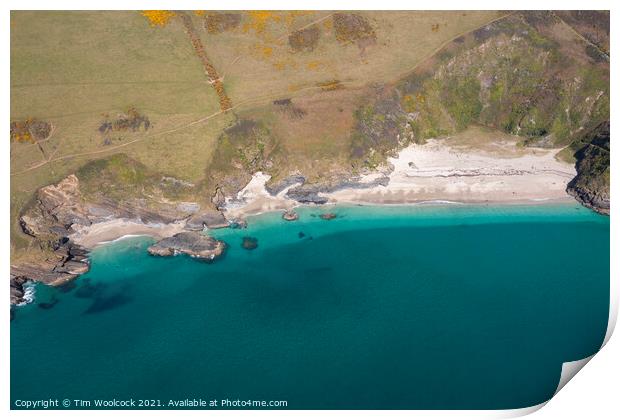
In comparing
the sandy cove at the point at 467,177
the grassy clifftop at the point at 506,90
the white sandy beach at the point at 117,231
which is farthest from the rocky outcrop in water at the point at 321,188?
the white sandy beach at the point at 117,231

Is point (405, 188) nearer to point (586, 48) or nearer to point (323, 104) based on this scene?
point (323, 104)

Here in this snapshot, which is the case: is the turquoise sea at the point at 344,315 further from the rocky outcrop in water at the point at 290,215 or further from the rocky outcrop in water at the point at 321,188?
the rocky outcrop in water at the point at 321,188

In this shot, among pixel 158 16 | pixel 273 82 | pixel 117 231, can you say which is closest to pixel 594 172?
pixel 273 82

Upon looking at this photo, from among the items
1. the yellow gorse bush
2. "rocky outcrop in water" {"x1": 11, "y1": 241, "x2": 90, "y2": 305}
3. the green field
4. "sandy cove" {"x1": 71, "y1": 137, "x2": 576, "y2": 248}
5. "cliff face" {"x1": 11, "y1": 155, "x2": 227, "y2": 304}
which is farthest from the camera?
"sandy cove" {"x1": 71, "y1": 137, "x2": 576, "y2": 248}

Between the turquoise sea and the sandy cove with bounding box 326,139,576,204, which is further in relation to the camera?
the sandy cove with bounding box 326,139,576,204

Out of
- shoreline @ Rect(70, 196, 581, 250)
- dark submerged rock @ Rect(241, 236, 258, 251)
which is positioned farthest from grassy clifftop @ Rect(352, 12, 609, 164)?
dark submerged rock @ Rect(241, 236, 258, 251)

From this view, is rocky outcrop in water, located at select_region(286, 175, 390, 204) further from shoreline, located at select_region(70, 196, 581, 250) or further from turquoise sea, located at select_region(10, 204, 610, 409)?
turquoise sea, located at select_region(10, 204, 610, 409)
